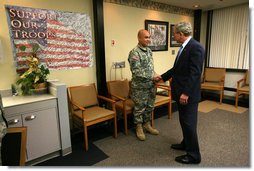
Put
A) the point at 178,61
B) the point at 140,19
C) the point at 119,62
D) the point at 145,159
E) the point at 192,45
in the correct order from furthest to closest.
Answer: the point at 140,19 → the point at 119,62 → the point at 145,159 → the point at 178,61 → the point at 192,45

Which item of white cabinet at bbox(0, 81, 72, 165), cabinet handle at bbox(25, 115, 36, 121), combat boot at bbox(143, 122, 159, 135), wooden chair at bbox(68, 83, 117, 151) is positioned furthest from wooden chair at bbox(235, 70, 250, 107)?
cabinet handle at bbox(25, 115, 36, 121)

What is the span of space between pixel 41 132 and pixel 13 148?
738 millimetres

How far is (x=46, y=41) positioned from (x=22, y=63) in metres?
A: 0.42

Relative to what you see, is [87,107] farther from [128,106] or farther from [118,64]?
[118,64]

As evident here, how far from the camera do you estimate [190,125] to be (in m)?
1.94

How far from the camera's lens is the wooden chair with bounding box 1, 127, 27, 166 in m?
1.27

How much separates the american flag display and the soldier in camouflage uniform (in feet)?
2.63

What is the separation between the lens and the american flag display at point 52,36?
7.14 ft

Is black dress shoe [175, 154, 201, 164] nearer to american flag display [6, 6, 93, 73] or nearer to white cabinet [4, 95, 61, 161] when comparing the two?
white cabinet [4, 95, 61, 161]

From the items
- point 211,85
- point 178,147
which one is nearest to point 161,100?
point 178,147

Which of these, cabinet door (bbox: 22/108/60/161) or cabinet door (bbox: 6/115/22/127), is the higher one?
cabinet door (bbox: 6/115/22/127)

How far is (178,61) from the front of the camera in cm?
196

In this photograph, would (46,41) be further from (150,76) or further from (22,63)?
(150,76)

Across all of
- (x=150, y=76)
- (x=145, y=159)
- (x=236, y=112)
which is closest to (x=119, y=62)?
(x=150, y=76)
